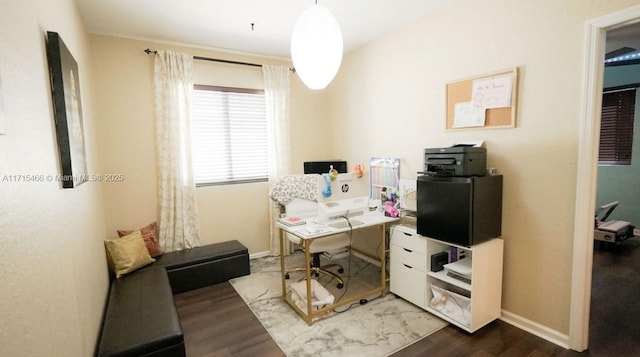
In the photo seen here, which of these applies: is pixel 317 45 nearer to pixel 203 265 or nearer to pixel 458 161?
pixel 458 161

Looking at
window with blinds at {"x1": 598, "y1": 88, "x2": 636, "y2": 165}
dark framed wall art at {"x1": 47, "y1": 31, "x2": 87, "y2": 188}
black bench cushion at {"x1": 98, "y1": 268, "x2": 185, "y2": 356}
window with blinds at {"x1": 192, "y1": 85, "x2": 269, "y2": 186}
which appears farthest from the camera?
Result: window with blinds at {"x1": 598, "y1": 88, "x2": 636, "y2": 165}

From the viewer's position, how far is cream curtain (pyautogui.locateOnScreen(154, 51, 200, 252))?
3322mm

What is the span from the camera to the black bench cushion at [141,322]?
174 cm

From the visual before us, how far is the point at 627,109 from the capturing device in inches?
175

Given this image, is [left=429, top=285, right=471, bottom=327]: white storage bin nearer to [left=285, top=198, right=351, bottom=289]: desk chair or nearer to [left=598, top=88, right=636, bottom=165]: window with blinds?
[left=285, top=198, right=351, bottom=289]: desk chair

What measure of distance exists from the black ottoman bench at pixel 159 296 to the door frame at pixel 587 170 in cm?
266

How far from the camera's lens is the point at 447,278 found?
241cm

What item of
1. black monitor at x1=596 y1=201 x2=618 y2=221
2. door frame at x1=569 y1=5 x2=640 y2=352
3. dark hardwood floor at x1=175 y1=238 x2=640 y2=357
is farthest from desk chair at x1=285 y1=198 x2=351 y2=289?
black monitor at x1=596 y1=201 x2=618 y2=221

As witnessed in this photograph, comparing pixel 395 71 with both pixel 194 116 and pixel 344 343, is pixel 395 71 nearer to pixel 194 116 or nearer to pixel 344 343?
pixel 194 116

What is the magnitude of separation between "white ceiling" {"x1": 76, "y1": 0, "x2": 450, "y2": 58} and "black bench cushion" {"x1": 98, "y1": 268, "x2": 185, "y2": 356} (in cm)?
241

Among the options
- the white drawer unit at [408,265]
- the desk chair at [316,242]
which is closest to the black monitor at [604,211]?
the white drawer unit at [408,265]

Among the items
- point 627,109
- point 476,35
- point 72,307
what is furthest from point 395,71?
point 627,109

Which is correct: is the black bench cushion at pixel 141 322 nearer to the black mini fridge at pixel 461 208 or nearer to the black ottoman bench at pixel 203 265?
the black ottoman bench at pixel 203 265

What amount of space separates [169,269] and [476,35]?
361cm
